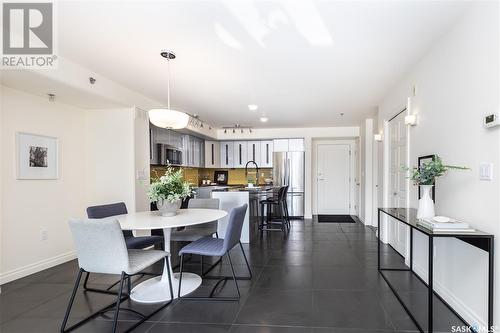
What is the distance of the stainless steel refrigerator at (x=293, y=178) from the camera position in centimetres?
725

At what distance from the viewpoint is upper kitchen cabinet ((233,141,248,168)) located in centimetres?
780

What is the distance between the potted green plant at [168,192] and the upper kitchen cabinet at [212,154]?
453 cm

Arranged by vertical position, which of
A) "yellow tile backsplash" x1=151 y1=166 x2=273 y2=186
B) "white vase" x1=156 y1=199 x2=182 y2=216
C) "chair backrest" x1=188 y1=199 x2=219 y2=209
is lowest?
"chair backrest" x1=188 y1=199 x2=219 y2=209

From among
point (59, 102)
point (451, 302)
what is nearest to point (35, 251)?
point (59, 102)

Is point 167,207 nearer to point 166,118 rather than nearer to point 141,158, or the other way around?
point 166,118

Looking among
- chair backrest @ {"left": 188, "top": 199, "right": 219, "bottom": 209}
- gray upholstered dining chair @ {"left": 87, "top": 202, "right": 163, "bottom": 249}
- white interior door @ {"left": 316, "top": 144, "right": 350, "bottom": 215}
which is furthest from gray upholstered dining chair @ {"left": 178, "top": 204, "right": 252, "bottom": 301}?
white interior door @ {"left": 316, "top": 144, "right": 350, "bottom": 215}

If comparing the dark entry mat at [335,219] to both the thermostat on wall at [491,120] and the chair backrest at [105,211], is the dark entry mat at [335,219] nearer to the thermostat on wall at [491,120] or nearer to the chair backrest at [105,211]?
the chair backrest at [105,211]

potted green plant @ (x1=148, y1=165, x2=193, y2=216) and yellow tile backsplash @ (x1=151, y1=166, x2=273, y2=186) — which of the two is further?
yellow tile backsplash @ (x1=151, y1=166, x2=273, y2=186)

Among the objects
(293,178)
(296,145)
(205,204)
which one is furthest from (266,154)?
(205,204)

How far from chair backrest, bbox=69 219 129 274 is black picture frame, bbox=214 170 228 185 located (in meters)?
5.97

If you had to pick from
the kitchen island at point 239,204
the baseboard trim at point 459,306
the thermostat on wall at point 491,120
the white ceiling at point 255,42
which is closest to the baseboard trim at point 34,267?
the kitchen island at point 239,204

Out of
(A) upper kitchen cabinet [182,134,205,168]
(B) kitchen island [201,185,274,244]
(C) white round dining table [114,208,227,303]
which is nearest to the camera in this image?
(C) white round dining table [114,208,227,303]
